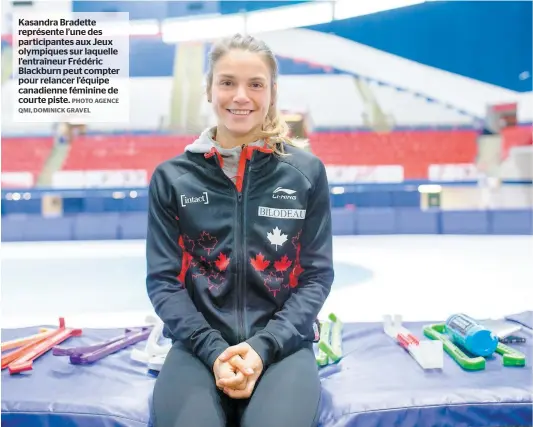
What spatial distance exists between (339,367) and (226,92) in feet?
2.87

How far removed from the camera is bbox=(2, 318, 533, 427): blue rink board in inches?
50.4

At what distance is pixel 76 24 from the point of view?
5.02 ft

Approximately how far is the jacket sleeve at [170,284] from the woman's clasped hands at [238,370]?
0.04 meters

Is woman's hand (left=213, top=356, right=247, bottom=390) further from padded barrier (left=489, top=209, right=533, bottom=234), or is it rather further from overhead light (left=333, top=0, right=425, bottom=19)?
padded barrier (left=489, top=209, right=533, bottom=234)

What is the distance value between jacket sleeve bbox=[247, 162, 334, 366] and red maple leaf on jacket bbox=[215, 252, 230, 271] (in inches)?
7.0

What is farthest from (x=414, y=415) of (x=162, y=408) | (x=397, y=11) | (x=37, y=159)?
(x=37, y=159)

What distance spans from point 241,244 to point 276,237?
0.31 ft

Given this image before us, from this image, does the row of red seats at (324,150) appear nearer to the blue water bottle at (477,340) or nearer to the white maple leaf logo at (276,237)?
the blue water bottle at (477,340)

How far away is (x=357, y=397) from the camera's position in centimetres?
132

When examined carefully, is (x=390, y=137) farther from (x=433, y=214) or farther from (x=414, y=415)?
A: (x=414, y=415)

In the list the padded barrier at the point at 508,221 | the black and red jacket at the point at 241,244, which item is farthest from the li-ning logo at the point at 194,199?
the padded barrier at the point at 508,221

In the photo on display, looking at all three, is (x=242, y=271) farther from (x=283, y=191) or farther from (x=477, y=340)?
(x=477, y=340)

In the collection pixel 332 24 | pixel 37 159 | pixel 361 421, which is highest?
pixel 332 24

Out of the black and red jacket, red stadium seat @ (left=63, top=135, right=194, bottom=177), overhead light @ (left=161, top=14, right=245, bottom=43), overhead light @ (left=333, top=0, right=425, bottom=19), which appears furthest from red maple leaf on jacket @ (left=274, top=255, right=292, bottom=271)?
red stadium seat @ (left=63, top=135, right=194, bottom=177)
